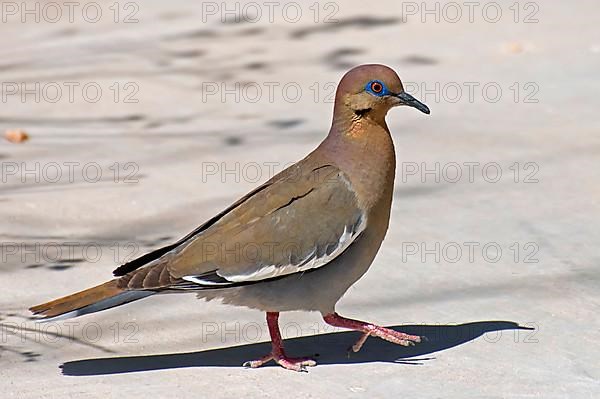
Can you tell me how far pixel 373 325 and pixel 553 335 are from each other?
847 mm

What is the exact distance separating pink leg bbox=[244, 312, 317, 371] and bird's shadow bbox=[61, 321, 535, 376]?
87 millimetres

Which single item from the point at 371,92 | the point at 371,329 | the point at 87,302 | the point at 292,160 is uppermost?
the point at 371,92

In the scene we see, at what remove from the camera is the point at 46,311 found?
5352 millimetres

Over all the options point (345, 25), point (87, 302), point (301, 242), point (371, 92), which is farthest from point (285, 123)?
point (87, 302)

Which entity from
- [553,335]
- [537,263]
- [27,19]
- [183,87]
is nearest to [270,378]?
[553,335]

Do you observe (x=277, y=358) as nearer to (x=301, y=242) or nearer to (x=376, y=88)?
(x=301, y=242)

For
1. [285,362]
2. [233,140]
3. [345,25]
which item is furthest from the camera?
[345,25]

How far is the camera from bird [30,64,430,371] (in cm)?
533

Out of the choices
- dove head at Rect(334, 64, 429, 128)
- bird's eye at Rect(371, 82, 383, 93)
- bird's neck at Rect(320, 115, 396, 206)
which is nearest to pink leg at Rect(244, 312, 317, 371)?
bird's neck at Rect(320, 115, 396, 206)

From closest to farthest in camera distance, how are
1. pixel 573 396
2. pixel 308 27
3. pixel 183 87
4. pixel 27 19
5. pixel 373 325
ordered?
pixel 573 396
pixel 373 325
pixel 183 87
pixel 308 27
pixel 27 19

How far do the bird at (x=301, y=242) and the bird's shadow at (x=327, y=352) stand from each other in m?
0.09

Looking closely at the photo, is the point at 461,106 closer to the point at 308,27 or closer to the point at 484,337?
the point at 308,27

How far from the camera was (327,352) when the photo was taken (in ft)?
18.8

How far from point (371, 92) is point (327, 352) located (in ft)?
3.89
